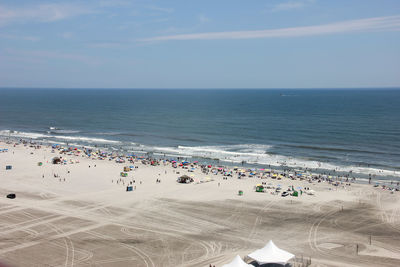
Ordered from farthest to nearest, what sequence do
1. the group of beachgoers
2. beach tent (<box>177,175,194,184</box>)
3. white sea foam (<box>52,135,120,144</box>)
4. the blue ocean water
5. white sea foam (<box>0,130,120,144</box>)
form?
white sea foam (<box>0,130,120,144</box>), white sea foam (<box>52,135,120,144</box>), the blue ocean water, the group of beachgoers, beach tent (<box>177,175,194,184</box>)

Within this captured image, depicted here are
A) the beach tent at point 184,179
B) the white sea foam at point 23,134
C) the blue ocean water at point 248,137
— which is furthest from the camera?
the white sea foam at point 23,134

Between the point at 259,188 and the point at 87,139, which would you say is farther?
the point at 87,139

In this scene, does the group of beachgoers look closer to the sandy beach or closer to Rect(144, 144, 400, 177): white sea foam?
the sandy beach

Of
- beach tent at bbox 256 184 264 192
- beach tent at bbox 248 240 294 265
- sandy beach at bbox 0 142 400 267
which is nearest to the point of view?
beach tent at bbox 248 240 294 265

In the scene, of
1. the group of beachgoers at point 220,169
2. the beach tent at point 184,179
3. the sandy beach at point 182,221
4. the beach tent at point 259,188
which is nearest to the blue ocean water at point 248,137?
the group of beachgoers at point 220,169

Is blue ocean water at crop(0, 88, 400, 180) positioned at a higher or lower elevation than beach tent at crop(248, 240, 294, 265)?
higher

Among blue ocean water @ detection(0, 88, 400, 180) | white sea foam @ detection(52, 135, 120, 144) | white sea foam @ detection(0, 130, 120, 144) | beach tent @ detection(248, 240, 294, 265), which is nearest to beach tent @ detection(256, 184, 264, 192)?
blue ocean water @ detection(0, 88, 400, 180)

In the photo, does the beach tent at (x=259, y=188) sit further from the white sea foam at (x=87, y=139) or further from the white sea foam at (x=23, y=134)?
the white sea foam at (x=23, y=134)

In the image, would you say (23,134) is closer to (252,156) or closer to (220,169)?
(220,169)

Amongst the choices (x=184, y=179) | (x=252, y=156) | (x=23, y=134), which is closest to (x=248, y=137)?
(x=252, y=156)

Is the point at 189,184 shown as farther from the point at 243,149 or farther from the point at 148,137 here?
the point at 148,137
